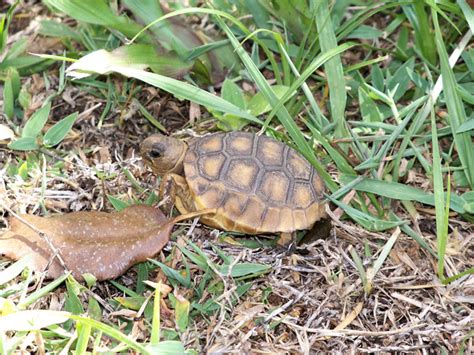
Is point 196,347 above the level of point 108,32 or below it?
below

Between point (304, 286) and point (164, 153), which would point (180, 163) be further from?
point (304, 286)

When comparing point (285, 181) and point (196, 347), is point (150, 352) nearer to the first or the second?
point (196, 347)

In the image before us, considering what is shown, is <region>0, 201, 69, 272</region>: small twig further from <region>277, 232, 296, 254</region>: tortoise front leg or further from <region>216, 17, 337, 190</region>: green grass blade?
<region>216, 17, 337, 190</region>: green grass blade

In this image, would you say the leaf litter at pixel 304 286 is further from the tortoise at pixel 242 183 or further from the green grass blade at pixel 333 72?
the green grass blade at pixel 333 72

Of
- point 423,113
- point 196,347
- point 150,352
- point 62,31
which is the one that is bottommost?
point 196,347

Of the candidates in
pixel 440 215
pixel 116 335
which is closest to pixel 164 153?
pixel 116 335

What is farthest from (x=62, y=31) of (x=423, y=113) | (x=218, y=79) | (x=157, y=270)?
(x=423, y=113)

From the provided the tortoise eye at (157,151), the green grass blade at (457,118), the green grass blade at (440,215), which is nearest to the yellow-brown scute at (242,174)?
the tortoise eye at (157,151)
